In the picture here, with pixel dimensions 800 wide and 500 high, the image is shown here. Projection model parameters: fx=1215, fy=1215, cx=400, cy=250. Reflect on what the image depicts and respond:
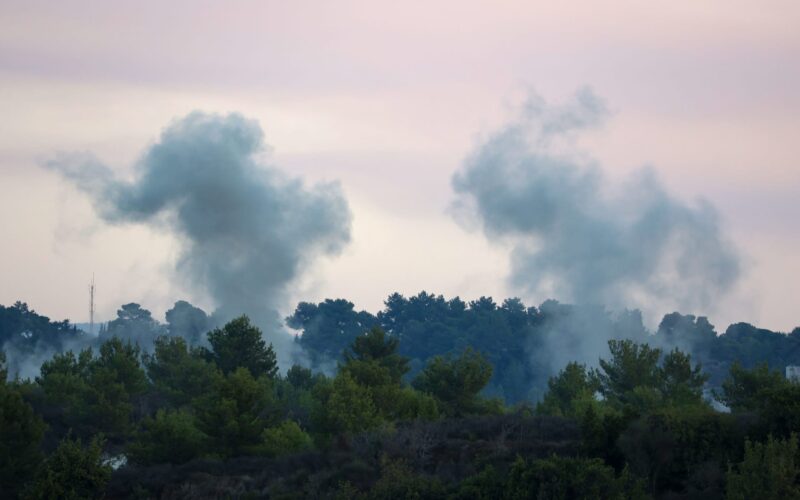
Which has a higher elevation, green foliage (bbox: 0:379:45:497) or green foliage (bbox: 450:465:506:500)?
green foliage (bbox: 0:379:45:497)

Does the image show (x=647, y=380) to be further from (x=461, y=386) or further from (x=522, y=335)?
(x=522, y=335)

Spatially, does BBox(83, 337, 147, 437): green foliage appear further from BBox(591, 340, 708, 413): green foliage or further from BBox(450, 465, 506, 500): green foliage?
BBox(450, 465, 506, 500): green foliage

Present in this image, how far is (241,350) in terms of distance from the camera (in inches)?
2773

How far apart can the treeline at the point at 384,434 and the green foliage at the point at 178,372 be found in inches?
6.2

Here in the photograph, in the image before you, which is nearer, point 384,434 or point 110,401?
point 384,434

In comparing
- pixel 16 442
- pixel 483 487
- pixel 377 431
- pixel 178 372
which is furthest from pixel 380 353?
pixel 483 487

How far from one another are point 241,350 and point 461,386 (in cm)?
1340

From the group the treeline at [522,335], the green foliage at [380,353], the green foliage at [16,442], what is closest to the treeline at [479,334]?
the treeline at [522,335]

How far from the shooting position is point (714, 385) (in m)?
139

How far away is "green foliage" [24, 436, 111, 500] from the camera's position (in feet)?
141

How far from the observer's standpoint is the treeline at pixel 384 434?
4256 cm

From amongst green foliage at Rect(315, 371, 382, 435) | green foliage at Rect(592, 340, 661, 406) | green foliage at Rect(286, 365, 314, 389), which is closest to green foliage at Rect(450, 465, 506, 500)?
green foliage at Rect(315, 371, 382, 435)

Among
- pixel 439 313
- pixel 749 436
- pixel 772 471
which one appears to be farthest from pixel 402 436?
pixel 439 313

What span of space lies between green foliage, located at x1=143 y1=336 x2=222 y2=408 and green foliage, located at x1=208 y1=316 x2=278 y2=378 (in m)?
1.11
